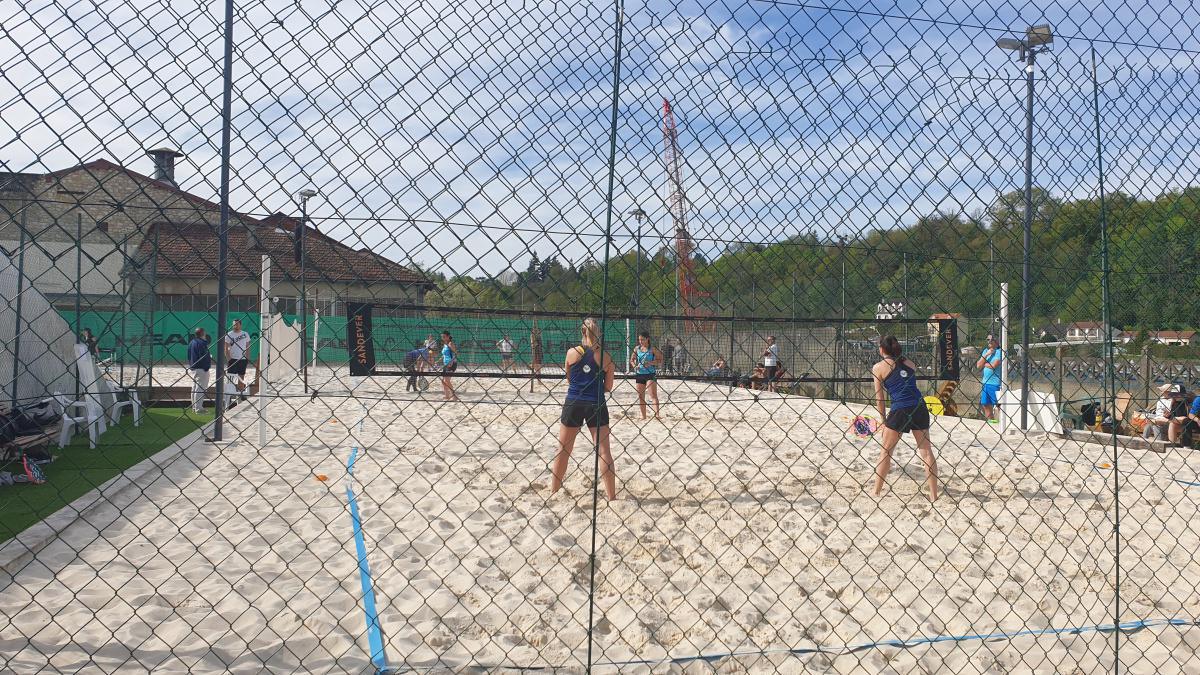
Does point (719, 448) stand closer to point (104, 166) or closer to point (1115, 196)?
point (1115, 196)

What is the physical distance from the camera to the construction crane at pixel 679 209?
275 cm

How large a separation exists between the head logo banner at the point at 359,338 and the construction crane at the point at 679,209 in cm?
96

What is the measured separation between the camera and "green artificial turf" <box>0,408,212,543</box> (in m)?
5.86

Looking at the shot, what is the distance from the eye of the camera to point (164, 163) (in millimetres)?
2414

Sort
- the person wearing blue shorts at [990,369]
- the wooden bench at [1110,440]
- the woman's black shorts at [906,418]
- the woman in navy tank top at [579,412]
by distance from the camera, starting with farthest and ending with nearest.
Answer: the wooden bench at [1110,440] → the woman's black shorts at [906,418] → the woman in navy tank top at [579,412] → the person wearing blue shorts at [990,369]

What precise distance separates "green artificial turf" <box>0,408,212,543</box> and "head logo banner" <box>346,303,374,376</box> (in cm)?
166

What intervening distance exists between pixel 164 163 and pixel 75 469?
6.95m

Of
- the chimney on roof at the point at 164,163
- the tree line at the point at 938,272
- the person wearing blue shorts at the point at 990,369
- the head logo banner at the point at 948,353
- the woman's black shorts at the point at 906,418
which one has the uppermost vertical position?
the chimney on roof at the point at 164,163

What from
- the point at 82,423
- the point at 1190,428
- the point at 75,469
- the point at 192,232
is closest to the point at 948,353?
the point at 192,232

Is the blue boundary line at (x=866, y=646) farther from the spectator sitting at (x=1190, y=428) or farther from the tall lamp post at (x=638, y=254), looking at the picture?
the spectator sitting at (x=1190, y=428)

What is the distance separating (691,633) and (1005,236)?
2.01 meters

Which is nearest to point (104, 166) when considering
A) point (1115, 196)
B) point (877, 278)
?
point (877, 278)

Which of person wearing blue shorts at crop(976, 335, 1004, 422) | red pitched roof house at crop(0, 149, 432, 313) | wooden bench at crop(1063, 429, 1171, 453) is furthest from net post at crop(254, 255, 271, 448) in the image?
wooden bench at crop(1063, 429, 1171, 453)

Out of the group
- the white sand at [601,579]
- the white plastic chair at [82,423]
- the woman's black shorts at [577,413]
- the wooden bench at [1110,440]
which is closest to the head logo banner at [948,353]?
the white sand at [601,579]
